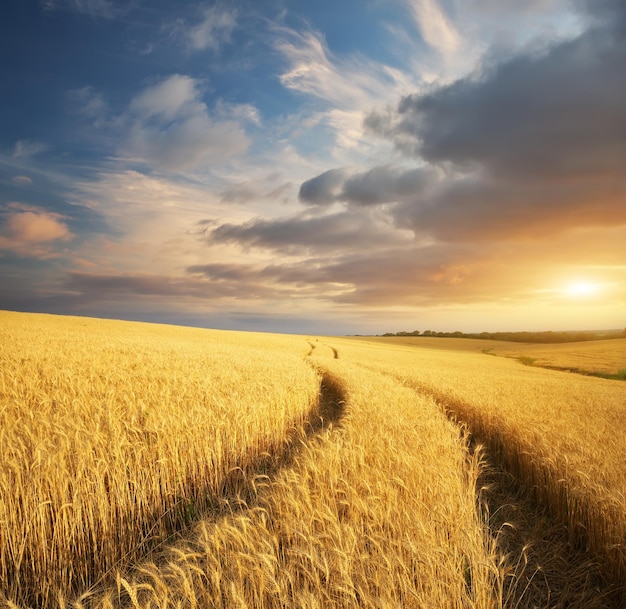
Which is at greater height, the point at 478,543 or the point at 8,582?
the point at 478,543

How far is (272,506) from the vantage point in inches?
169

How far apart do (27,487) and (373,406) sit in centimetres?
684

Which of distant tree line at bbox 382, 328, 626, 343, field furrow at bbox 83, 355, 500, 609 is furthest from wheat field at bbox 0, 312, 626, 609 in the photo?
distant tree line at bbox 382, 328, 626, 343

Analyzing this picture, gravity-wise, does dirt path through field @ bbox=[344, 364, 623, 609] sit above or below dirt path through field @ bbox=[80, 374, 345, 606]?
below

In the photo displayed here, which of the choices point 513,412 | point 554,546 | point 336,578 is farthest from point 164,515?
point 513,412

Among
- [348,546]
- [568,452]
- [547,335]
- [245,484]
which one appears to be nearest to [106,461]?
[245,484]

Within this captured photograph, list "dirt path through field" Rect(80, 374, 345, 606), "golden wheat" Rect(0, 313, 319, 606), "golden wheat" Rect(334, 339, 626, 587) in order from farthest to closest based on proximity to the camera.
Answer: "golden wheat" Rect(334, 339, 626, 587), "dirt path through field" Rect(80, 374, 345, 606), "golden wheat" Rect(0, 313, 319, 606)

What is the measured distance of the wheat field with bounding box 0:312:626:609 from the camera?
2.91 metres

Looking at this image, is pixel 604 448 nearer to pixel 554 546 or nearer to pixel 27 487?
pixel 554 546

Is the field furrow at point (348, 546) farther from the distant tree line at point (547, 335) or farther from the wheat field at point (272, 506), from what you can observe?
the distant tree line at point (547, 335)

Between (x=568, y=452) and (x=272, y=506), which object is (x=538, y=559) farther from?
(x=272, y=506)

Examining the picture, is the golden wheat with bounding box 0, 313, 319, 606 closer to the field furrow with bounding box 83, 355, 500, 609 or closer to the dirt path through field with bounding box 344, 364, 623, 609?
the field furrow with bounding box 83, 355, 500, 609

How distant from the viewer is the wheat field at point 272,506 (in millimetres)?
2914

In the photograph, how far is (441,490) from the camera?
4.59m
